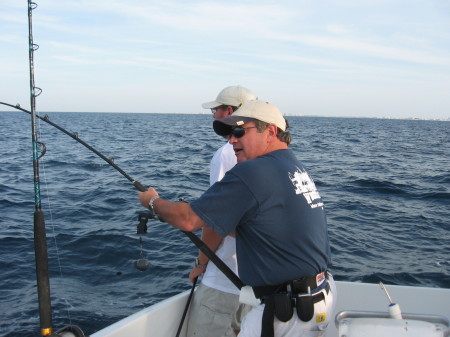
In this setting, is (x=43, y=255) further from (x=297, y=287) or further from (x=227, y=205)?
(x=297, y=287)

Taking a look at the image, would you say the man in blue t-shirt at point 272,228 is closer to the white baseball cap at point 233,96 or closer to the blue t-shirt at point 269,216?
the blue t-shirt at point 269,216

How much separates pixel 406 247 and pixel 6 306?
20.0 ft

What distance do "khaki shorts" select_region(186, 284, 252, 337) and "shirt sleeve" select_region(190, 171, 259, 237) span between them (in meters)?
1.05

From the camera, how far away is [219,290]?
3.03m

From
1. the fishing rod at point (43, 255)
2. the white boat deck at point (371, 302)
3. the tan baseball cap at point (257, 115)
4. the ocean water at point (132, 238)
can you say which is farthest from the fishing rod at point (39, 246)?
the ocean water at point (132, 238)

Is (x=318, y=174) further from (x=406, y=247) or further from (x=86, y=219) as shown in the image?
(x=86, y=219)

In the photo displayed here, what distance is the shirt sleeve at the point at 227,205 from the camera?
2092 mm

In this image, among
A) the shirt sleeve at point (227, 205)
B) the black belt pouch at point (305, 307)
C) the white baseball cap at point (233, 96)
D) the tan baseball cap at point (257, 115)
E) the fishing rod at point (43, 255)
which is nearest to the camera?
the shirt sleeve at point (227, 205)

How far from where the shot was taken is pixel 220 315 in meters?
3.03

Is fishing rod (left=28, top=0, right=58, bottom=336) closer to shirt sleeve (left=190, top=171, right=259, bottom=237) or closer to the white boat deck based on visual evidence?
the white boat deck

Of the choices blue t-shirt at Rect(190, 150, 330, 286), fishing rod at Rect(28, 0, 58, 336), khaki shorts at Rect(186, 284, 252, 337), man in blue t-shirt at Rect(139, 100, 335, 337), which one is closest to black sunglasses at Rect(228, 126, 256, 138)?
man in blue t-shirt at Rect(139, 100, 335, 337)

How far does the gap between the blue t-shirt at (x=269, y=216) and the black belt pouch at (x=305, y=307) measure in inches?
4.4

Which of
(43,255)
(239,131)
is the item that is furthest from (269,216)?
(43,255)

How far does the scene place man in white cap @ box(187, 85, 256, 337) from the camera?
118 inches
